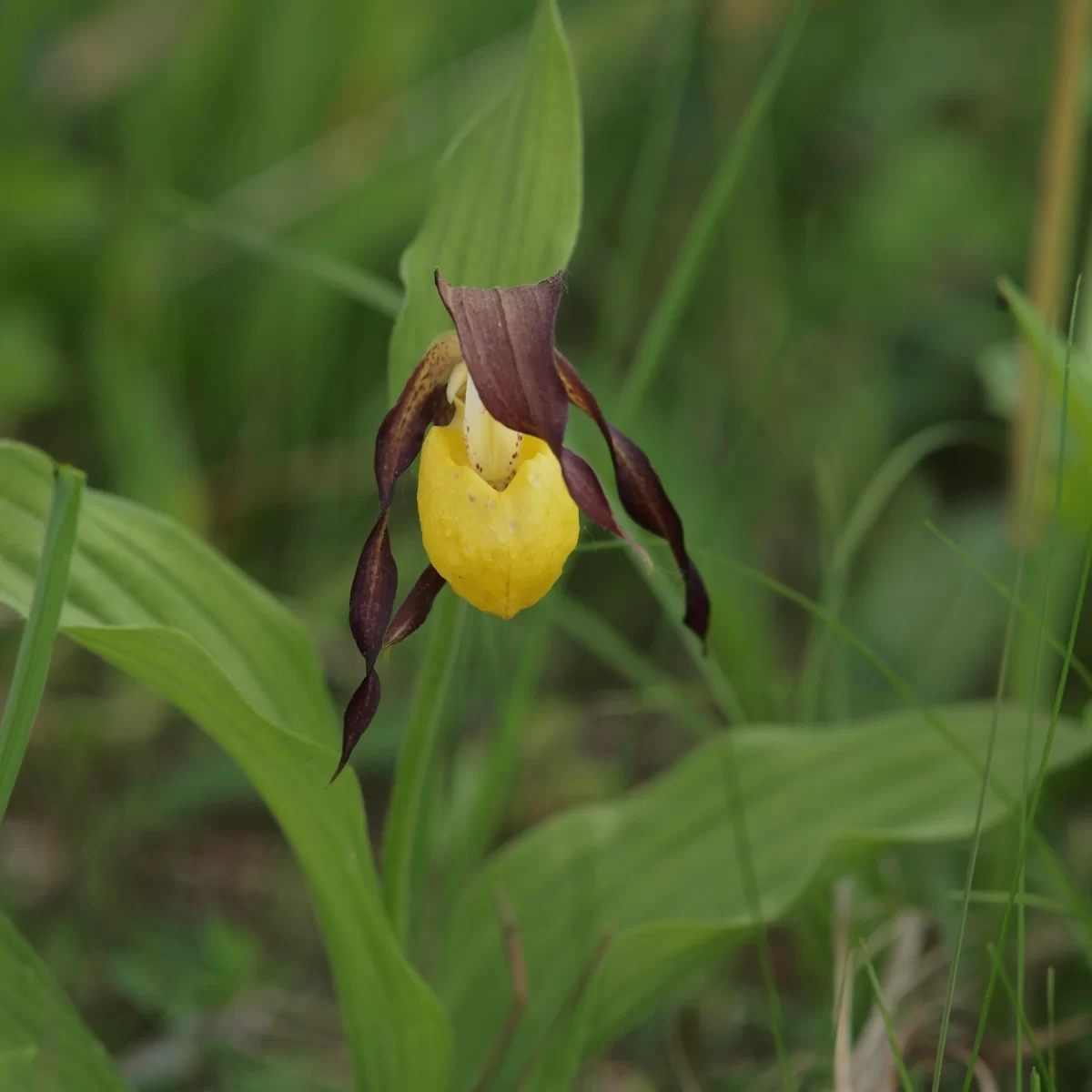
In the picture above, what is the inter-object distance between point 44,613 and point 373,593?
0.66 feet

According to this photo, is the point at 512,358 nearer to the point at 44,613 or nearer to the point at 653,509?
the point at 653,509

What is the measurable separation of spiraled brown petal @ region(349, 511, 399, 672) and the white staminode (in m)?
0.08

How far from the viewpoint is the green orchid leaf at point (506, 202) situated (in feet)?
2.87

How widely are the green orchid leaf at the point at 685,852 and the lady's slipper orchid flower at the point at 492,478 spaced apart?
0.85 ft

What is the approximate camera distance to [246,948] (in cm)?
115

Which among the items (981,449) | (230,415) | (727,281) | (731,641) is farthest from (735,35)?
(731,641)

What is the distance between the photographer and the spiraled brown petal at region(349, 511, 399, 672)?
774 millimetres

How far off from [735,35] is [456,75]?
1.93ft

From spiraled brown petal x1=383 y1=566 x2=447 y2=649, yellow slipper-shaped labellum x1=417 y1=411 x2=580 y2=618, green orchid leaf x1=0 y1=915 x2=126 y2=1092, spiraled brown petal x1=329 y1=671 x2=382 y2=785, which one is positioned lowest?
green orchid leaf x1=0 y1=915 x2=126 y2=1092

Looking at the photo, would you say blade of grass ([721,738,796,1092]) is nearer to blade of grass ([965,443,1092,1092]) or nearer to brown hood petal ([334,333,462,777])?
blade of grass ([965,443,1092,1092])

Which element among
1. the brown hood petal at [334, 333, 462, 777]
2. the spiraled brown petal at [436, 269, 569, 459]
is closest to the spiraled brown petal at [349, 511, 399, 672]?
the brown hood petal at [334, 333, 462, 777]

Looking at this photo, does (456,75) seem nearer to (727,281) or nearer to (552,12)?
(727,281)

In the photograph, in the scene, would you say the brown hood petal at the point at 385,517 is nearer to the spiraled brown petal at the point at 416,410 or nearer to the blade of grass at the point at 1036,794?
the spiraled brown petal at the point at 416,410

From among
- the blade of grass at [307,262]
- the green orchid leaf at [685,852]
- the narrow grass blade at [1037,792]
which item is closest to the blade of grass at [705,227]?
the blade of grass at [307,262]
